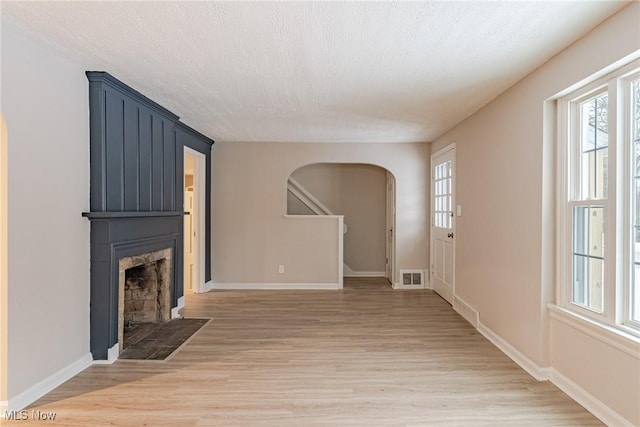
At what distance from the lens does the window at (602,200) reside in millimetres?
2164

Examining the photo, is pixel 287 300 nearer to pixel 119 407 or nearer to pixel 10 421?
pixel 119 407

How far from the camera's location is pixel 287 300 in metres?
5.34

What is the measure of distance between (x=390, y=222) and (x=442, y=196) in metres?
1.50

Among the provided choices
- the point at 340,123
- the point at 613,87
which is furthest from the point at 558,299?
the point at 340,123

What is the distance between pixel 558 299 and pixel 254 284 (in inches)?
170

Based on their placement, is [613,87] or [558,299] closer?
[613,87]

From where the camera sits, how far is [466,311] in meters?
4.41

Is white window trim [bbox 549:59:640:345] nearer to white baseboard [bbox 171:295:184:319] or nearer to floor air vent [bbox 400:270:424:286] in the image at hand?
floor air vent [bbox 400:270:424:286]

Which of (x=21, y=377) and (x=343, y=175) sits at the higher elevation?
(x=343, y=175)

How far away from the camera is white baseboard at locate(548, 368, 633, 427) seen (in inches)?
85.3

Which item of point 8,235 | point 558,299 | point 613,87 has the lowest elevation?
point 558,299

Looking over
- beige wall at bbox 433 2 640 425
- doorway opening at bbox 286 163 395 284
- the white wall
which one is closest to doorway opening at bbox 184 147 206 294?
doorway opening at bbox 286 163 395 284

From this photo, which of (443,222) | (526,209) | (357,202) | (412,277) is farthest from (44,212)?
(357,202)

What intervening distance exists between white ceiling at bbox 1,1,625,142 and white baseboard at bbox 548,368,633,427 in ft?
7.25
